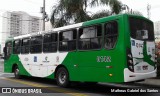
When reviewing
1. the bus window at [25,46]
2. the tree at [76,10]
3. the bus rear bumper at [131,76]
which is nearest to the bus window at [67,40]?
the bus rear bumper at [131,76]

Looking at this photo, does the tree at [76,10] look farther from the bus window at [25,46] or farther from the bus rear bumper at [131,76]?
the bus rear bumper at [131,76]

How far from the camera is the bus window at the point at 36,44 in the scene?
15.5 meters

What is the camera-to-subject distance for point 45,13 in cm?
2917

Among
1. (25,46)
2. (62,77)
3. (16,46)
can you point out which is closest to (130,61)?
(62,77)

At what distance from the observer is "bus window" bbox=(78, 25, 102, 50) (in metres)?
11.5

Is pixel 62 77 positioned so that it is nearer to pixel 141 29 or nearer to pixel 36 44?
pixel 36 44

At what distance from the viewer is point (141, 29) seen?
1143 cm

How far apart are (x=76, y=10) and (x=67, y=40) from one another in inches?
384

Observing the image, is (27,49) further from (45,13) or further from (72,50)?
(45,13)

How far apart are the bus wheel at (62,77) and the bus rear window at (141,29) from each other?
12.9 ft

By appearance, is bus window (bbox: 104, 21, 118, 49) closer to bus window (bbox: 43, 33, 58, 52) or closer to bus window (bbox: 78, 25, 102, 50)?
bus window (bbox: 78, 25, 102, 50)

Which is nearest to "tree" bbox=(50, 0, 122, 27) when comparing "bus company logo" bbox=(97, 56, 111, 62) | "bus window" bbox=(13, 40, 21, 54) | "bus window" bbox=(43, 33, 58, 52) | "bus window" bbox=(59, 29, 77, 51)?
"bus window" bbox=(13, 40, 21, 54)

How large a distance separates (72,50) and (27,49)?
15.6 feet

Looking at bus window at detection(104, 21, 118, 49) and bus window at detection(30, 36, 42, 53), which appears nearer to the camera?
bus window at detection(104, 21, 118, 49)
